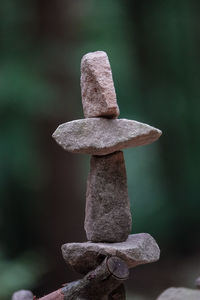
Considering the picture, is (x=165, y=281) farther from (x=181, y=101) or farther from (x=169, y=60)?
(x=169, y=60)

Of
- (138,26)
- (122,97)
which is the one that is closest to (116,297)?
(122,97)

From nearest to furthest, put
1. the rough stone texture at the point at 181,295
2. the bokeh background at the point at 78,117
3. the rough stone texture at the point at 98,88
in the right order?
the rough stone texture at the point at 98,88 < the rough stone texture at the point at 181,295 < the bokeh background at the point at 78,117

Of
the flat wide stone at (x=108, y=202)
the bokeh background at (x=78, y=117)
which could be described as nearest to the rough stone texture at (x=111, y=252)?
the flat wide stone at (x=108, y=202)

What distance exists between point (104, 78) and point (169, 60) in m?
8.11

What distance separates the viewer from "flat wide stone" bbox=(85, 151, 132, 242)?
412 centimetres

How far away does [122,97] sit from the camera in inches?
445

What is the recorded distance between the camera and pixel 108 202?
4.12m

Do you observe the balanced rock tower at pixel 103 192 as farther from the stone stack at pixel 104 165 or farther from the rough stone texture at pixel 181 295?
the rough stone texture at pixel 181 295

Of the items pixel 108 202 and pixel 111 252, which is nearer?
pixel 111 252

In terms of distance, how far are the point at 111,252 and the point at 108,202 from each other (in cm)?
42

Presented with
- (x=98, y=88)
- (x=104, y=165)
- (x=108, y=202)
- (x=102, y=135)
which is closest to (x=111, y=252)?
(x=108, y=202)

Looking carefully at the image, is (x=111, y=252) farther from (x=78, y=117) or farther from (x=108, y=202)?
(x=78, y=117)

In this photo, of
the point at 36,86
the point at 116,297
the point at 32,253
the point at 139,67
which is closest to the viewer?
the point at 116,297

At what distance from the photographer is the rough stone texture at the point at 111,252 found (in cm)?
391
